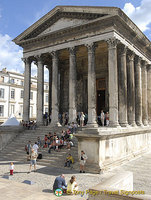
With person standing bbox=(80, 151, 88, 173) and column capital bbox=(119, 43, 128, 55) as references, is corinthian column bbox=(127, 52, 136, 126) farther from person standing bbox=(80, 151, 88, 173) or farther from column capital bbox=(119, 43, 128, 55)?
person standing bbox=(80, 151, 88, 173)

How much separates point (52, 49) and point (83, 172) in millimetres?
13125

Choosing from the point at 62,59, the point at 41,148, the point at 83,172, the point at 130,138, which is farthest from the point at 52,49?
the point at 83,172

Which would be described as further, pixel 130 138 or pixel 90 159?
pixel 130 138

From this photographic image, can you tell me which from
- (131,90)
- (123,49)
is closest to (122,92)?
(131,90)

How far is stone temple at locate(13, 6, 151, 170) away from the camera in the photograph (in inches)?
609

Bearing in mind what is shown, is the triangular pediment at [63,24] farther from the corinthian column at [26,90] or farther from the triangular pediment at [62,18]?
the corinthian column at [26,90]

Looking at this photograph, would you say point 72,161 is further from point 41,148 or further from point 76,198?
point 76,198

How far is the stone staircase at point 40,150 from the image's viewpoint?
14.6 m

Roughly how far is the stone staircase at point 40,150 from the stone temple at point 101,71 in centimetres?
156

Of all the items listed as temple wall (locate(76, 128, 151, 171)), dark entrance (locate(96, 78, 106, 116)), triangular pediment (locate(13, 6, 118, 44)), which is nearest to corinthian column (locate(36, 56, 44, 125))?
triangular pediment (locate(13, 6, 118, 44))

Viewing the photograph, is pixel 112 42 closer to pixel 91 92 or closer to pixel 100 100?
pixel 91 92

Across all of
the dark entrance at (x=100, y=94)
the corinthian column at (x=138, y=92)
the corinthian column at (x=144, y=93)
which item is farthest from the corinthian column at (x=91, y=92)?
the corinthian column at (x=144, y=93)

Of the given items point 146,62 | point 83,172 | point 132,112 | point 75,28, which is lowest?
point 83,172

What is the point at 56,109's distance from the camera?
67.5 ft
